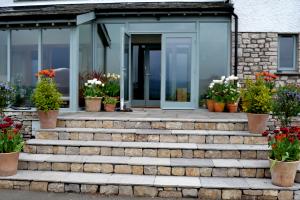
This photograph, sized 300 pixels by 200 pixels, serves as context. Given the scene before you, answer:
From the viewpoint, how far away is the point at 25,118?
24.1 feet

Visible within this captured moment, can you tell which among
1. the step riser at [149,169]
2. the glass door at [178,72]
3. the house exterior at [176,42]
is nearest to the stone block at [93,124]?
the step riser at [149,169]

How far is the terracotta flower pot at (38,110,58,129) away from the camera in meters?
6.65

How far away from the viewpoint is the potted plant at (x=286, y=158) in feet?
15.9

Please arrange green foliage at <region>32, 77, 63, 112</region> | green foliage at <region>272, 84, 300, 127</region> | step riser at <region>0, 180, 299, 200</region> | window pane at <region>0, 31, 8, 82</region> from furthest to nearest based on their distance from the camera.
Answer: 1. window pane at <region>0, 31, 8, 82</region>
2. green foliage at <region>32, 77, 63, 112</region>
3. green foliage at <region>272, 84, 300, 127</region>
4. step riser at <region>0, 180, 299, 200</region>

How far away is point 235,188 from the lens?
4.83 m

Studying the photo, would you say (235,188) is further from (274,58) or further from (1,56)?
(1,56)

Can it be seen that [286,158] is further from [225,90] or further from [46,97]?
[46,97]

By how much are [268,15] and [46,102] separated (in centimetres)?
731

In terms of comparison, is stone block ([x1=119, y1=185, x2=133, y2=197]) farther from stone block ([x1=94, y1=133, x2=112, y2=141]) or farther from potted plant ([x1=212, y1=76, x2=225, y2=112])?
potted plant ([x1=212, y1=76, x2=225, y2=112])

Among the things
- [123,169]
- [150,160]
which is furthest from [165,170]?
[123,169]

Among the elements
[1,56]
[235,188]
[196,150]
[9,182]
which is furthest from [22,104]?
[235,188]

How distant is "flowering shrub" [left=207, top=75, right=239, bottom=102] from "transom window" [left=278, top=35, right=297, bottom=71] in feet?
6.13

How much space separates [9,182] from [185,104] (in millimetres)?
6114

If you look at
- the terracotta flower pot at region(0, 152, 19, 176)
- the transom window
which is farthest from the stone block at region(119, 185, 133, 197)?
the transom window
